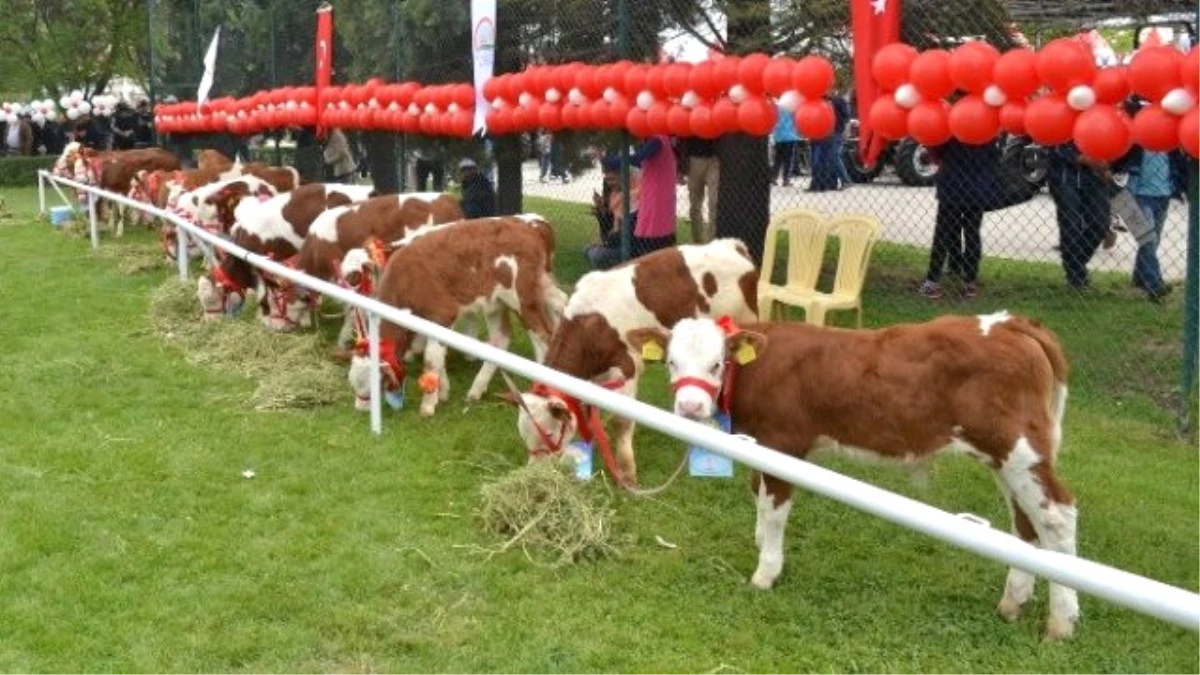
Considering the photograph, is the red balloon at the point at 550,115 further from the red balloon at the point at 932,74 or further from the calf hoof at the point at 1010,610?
the calf hoof at the point at 1010,610

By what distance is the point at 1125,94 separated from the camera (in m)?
5.86

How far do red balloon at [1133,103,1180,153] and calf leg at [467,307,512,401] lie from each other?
391 cm

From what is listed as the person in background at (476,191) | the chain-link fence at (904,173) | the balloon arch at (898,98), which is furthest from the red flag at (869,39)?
the person in background at (476,191)

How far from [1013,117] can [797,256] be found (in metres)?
2.05

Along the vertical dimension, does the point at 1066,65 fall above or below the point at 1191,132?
above

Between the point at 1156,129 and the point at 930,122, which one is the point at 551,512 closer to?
the point at 930,122

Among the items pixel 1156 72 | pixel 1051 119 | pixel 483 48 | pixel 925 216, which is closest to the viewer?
pixel 1156 72

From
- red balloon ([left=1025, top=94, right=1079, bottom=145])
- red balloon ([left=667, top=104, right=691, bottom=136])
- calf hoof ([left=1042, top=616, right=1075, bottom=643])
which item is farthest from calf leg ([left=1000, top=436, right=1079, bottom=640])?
red balloon ([left=667, top=104, right=691, bottom=136])

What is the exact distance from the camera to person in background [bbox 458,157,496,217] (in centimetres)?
1220

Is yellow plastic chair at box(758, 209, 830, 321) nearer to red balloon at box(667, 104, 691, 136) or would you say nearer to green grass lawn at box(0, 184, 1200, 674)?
red balloon at box(667, 104, 691, 136)

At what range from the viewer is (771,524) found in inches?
182

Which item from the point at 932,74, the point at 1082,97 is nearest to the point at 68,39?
the point at 932,74

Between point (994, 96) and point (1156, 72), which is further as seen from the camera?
point (994, 96)

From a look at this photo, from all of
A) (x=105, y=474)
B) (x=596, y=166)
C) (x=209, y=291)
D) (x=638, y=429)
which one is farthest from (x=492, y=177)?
(x=105, y=474)
